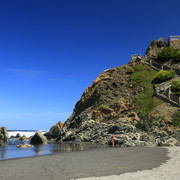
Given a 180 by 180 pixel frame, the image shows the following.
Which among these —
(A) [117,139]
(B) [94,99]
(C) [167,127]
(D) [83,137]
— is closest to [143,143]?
(A) [117,139]

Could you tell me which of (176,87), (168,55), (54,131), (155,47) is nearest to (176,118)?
(176,87)

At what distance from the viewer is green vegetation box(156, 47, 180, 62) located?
61594 millimetres

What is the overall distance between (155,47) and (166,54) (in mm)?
8827

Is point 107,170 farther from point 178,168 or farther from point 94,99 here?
point 94,99

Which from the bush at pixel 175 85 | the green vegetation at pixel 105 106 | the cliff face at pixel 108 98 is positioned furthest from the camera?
the green vegetation at pixel 105 106

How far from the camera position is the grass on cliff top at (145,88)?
142 ft

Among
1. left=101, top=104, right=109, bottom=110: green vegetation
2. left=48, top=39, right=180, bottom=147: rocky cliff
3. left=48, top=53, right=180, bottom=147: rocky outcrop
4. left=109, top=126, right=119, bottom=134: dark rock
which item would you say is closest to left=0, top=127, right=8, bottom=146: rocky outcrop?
left=48, top=39, right=180, bottom=147: rocky cliff

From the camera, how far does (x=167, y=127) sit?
36688mm

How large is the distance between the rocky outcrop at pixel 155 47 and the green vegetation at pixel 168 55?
467cm

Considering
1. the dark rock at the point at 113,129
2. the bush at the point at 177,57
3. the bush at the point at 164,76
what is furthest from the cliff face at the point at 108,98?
the bush at the point at 177,57

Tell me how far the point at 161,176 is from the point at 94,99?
44040 mm

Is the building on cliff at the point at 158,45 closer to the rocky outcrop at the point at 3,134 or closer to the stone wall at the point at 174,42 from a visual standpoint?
the stone wall at the point at 174,42

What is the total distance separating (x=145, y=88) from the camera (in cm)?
5044

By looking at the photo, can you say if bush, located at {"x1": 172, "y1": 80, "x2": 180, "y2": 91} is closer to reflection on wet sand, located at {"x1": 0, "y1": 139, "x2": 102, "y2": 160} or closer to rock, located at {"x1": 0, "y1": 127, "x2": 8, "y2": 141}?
reflection on wet sand, located at {"x1": 0, "y1": 139, "x2": 102, "y2": 160}
